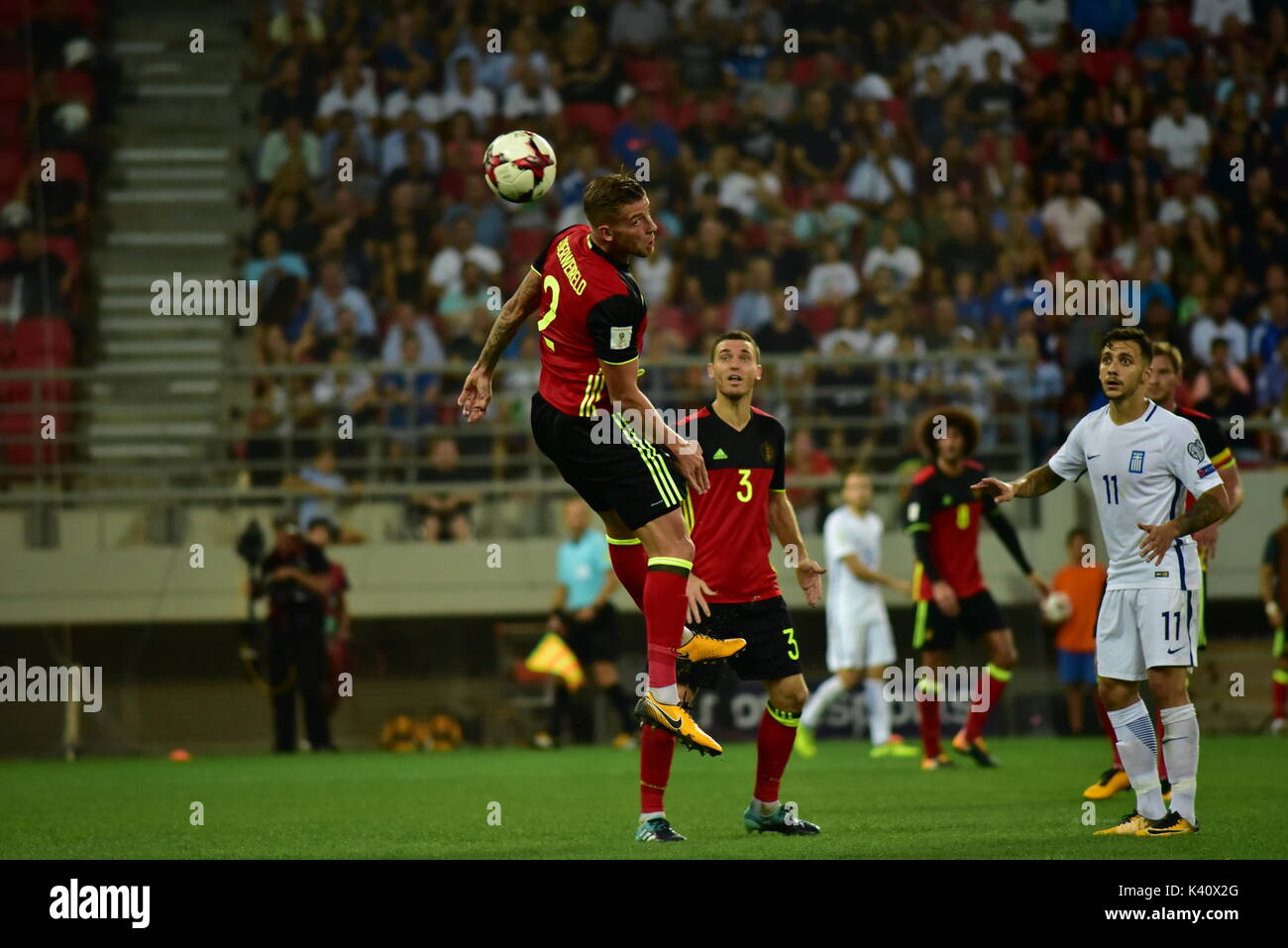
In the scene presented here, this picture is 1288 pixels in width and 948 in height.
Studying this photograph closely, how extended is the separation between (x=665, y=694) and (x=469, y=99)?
46.1 ft

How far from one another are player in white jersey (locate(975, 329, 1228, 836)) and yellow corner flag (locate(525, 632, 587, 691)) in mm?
8796

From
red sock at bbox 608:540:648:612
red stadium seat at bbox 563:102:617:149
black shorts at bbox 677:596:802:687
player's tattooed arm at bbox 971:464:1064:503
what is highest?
red stadium seat at bbox 563:102:617:149

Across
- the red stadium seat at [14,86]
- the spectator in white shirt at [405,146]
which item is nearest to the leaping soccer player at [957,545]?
the spectator in white shirt at [405,146]

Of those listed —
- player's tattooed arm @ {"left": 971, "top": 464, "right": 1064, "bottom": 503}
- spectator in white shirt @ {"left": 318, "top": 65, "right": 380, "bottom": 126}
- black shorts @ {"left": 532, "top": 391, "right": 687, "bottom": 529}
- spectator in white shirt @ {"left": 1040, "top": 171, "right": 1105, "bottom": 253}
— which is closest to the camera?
black shorts @ {"left": 532, "top": 391, "right": 687, "bottom": 529}

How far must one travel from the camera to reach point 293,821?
9250 millimetres

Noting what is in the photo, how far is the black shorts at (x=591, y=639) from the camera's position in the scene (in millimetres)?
16344

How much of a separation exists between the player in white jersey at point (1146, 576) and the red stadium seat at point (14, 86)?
50.1ft

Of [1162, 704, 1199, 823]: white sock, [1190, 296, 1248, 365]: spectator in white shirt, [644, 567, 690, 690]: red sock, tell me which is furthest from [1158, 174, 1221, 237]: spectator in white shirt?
[644, 567, 690, 690]: red sock

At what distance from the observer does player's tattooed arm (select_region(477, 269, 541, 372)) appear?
759 centimetres

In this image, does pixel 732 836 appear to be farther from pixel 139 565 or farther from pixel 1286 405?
pixel 1286 405

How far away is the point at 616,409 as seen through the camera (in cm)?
745

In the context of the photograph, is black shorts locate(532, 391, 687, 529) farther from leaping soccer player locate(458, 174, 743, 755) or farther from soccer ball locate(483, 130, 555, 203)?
soccer ball locate(483, 130, 555, 203)

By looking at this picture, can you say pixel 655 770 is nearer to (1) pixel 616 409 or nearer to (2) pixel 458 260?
(1) pixel 616 409
